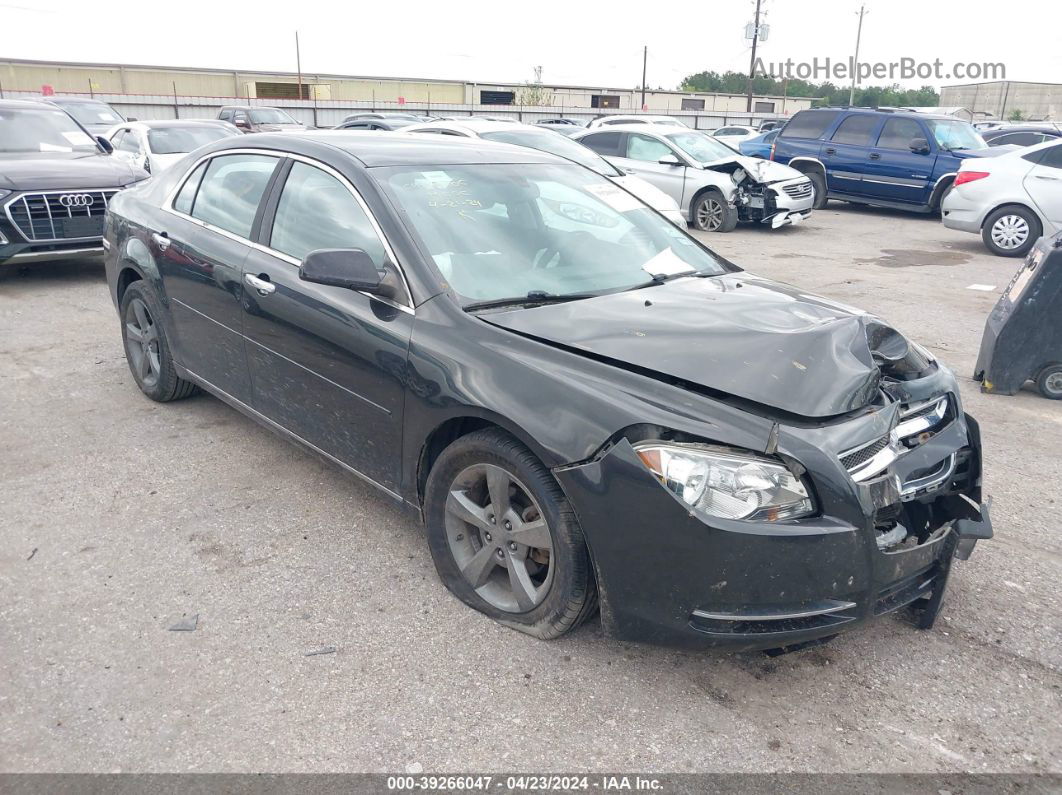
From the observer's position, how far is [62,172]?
8.15 metres

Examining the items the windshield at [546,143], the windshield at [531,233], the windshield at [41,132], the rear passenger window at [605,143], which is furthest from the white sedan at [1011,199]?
the windshield at [41,132]

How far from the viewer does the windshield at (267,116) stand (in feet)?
89.8

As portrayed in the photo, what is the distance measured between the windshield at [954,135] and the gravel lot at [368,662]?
11.6m

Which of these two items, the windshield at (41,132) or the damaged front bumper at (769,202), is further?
the damaged front bumper at (769,202)

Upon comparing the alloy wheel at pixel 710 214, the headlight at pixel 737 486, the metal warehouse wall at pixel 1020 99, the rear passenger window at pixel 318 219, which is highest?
the metal warehouse wall at pixel 1020 99

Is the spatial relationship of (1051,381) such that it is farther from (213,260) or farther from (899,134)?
(899,134)

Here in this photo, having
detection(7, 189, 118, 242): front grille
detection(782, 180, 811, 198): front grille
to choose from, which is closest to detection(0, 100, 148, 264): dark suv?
detection(7, 189, 118, 242): front grille

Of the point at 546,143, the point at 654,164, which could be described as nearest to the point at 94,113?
the point at 546,143

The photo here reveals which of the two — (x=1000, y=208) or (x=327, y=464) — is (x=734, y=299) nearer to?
A: (x=327, y=464)

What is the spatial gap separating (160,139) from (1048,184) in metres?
12.7

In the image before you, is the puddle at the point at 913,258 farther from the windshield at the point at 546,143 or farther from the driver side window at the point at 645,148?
the driver side window at the point at 645,148

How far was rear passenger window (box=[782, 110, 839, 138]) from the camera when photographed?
51.3 ft

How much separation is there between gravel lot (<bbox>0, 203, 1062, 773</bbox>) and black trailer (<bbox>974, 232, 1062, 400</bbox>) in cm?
128

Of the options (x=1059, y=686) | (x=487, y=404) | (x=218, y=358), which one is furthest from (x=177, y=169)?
(x=1059, y=686)
